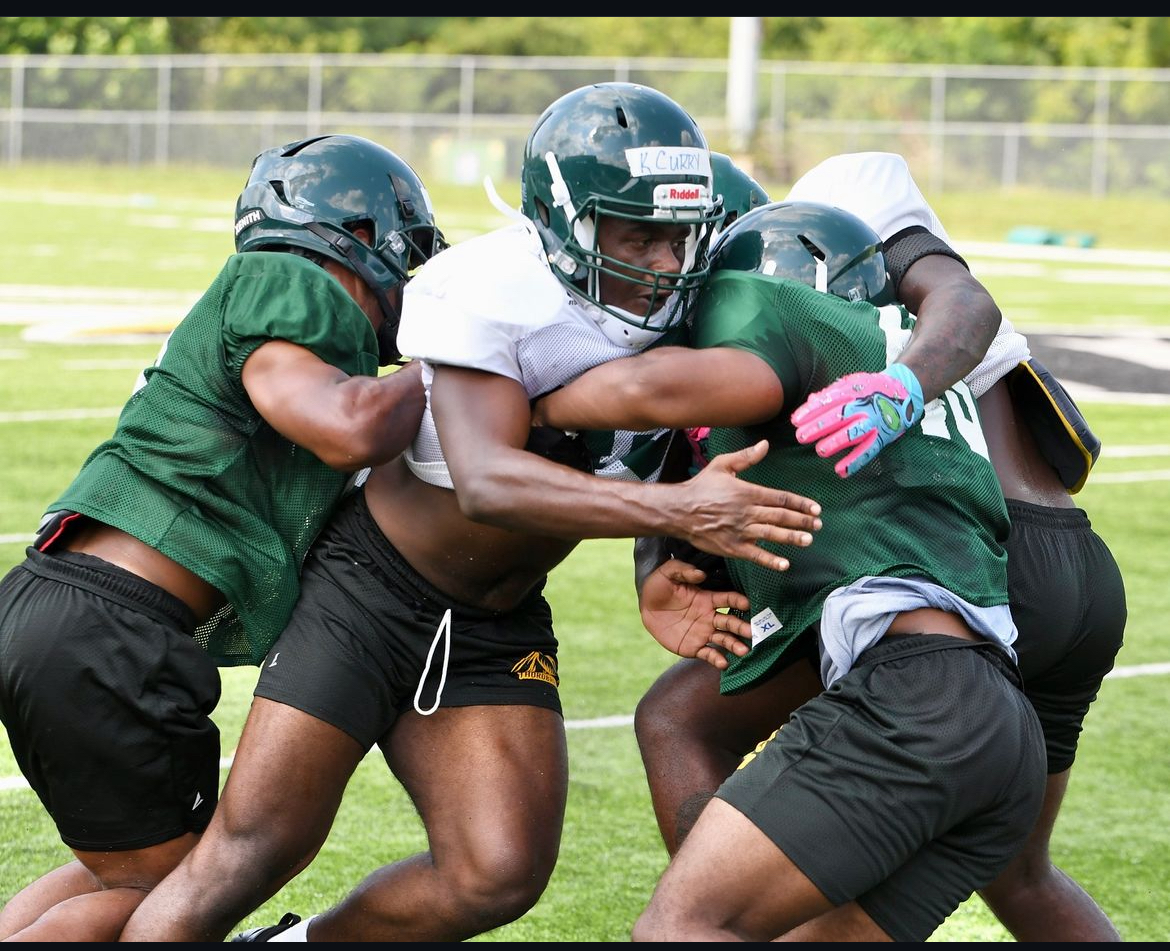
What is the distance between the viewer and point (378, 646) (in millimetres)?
3701

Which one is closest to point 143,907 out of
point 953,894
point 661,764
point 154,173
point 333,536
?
point 333,536

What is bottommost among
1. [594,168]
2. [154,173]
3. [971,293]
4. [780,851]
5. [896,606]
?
[154,173]

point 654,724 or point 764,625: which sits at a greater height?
point 764,625

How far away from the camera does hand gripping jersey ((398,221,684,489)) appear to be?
10.7ft

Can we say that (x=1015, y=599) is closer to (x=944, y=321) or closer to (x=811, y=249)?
(x=944, y=321)

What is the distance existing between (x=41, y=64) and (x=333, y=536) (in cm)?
3138

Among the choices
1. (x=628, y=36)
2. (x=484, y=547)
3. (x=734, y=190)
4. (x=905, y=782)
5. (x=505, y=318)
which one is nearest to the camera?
(x=905, y=782)

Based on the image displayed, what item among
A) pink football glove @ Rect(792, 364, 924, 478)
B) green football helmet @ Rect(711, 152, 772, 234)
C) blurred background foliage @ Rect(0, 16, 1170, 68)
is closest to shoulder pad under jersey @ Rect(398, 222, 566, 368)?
pink football glove @ Rect(792, 364, 924, 478)

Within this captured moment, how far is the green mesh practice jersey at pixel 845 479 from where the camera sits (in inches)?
124

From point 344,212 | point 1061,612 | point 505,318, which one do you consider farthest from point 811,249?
point 344,212

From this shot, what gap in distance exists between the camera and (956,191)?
29.9 m

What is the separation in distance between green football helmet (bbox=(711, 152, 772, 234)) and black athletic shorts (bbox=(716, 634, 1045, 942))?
4.70 feet

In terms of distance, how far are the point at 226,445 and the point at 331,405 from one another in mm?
315

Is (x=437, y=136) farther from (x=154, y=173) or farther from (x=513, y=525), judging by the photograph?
(x=513, y=525)
